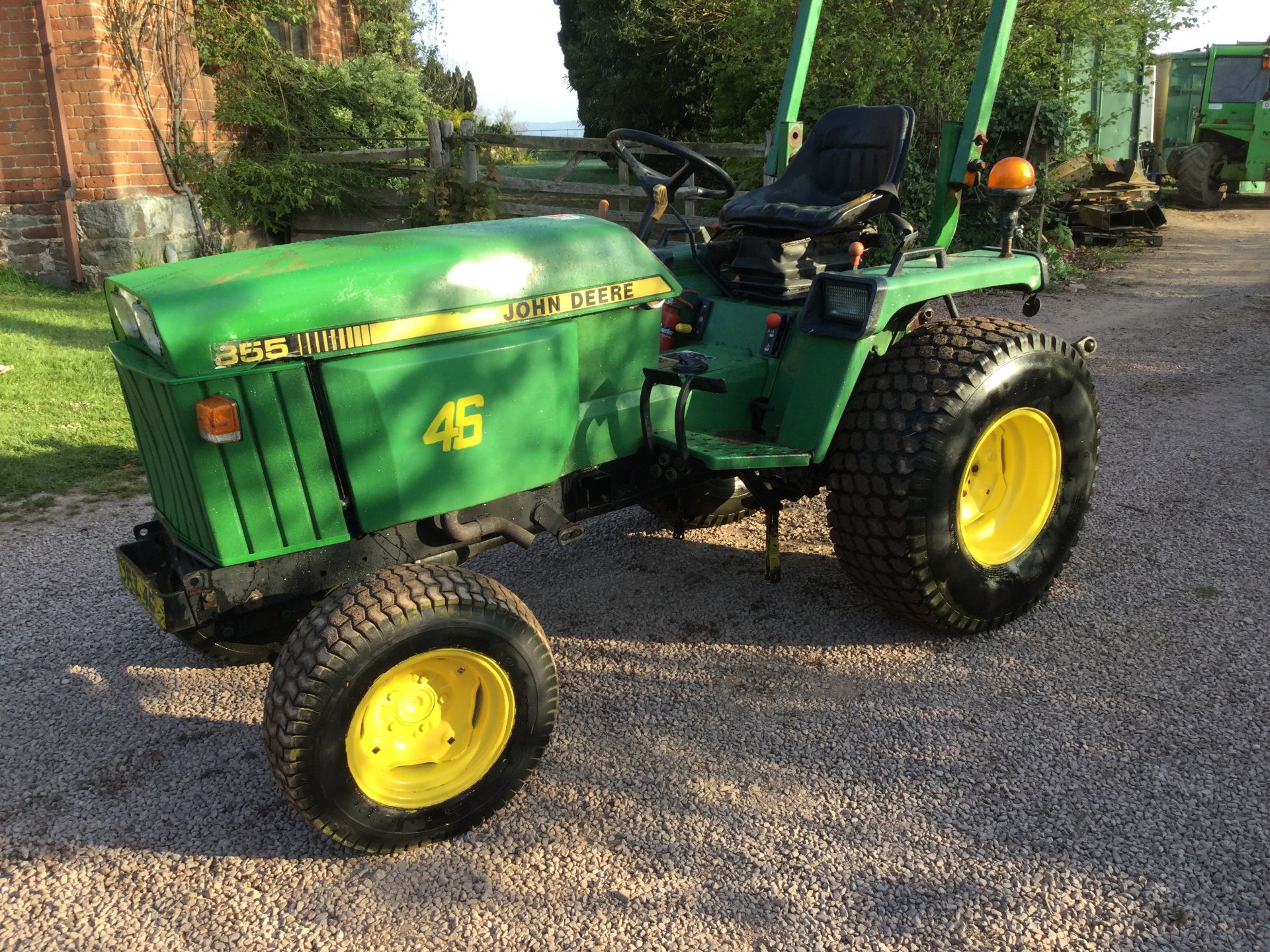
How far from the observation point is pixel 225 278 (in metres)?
2.31

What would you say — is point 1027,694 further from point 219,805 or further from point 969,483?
point 219,805

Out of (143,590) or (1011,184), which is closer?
(143,590)

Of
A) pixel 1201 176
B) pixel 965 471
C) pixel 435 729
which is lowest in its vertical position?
pixel 1201 176

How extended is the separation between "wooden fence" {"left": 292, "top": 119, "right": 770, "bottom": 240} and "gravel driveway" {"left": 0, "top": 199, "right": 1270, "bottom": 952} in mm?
6186

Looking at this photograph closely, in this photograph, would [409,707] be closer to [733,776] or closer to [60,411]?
[733,776]

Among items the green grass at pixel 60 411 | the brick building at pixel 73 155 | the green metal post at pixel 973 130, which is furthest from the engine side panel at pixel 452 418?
the brick building at pixel 73 155

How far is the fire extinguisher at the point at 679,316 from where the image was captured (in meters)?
3.51

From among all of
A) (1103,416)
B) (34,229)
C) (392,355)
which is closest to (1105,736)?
(392,355)

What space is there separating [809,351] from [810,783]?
50.2 inches

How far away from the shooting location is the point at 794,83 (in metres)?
3.99

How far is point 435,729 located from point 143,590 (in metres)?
0.76

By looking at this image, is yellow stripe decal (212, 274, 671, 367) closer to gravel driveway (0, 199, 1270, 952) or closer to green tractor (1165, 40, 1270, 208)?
gravel driveway (0, 199, 1270, 952)

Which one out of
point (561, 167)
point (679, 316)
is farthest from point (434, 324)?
point (561, 167)

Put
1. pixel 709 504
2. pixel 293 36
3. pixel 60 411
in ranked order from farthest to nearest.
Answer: pixel 293 36
pixel 60 411
pixel 709 504
